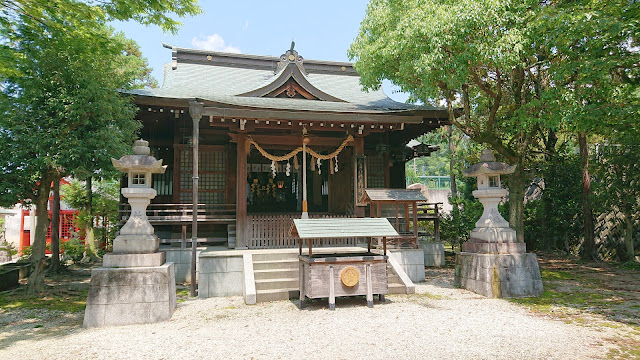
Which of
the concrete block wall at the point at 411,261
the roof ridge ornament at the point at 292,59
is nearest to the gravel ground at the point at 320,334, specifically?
the concrete block wall at the point at 411,261

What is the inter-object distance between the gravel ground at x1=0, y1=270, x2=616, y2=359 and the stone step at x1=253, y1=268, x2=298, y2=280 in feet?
3.07

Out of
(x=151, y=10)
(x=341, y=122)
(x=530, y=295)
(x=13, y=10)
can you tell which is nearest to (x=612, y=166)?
(x=530, y=295)

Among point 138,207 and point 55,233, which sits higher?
point 138,207

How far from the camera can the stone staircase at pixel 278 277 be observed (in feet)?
26.0

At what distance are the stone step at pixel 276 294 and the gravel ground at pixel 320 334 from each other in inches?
13.4

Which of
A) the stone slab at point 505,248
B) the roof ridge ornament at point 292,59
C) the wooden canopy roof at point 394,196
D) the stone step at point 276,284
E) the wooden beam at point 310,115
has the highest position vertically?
the roof ridge ornament at point 292,59

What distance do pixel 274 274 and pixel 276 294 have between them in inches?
26.5

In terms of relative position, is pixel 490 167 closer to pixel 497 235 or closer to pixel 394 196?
pixel 497 235

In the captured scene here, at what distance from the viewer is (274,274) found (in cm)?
849

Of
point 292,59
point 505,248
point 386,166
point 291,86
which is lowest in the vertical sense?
point 505,248

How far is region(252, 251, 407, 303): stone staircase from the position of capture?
7.93 meters

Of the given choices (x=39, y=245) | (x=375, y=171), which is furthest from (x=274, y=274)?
(x=375, y=171)

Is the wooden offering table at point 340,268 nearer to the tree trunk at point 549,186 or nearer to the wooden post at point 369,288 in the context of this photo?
the wooden post at point 369,288

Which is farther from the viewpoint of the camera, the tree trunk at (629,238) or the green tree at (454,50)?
the tree trunk at (629,238)
